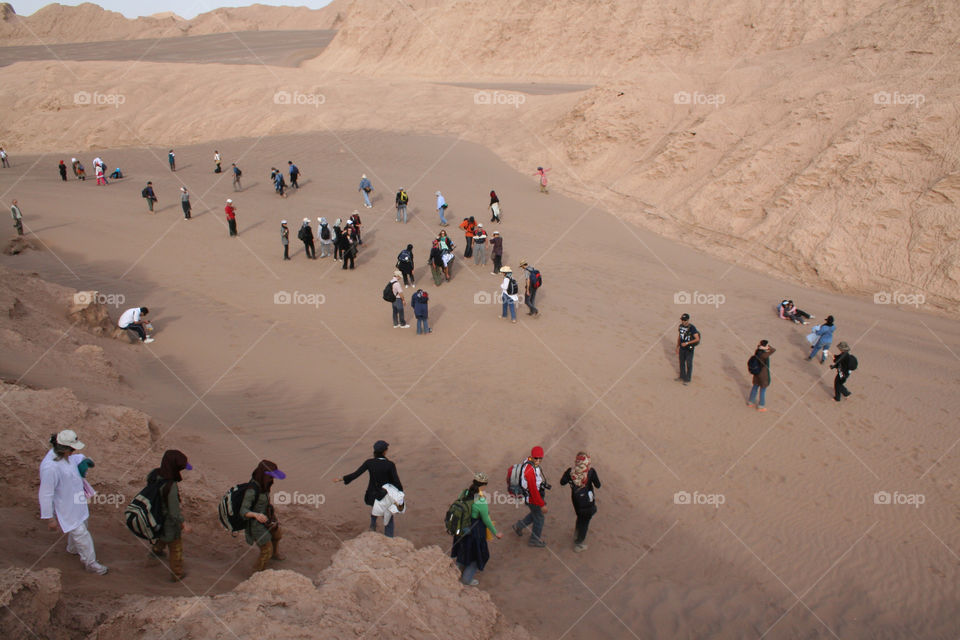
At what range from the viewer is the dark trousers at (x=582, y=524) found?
7.77m

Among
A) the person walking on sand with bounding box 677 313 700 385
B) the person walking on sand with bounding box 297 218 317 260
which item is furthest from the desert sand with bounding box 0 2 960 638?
the person walking on sand with bounding box 297 218 317 260

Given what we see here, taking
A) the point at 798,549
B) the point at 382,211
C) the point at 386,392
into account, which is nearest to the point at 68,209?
the point at 382,211

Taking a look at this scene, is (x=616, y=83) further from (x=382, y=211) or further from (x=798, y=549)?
(x=798, y=549)

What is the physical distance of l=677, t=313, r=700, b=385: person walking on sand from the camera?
12.1 m

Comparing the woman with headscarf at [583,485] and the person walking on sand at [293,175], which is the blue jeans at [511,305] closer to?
the woman with headscarf at [583,485]

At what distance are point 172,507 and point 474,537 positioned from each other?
3209mm

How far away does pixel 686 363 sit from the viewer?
1254 cm

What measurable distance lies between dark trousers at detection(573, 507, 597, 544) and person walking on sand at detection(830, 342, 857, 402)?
7061mm

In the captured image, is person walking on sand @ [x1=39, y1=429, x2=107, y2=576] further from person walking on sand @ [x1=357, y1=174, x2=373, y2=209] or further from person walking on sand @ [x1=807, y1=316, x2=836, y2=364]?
person walking on sand @ [x1=357, y1=174, x2=373, y2=209]

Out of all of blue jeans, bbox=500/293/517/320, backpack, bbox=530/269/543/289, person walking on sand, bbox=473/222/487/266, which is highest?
person walking on sand, bbox=473/222/487/266

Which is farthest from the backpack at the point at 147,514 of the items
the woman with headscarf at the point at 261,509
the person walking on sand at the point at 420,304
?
the person walking on sand at the point at 420,304

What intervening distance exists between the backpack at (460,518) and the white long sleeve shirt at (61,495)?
11.7 ft

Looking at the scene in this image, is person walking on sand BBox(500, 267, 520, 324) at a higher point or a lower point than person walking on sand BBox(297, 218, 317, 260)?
lower

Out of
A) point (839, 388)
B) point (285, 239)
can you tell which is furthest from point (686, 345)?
point (285, 239)
